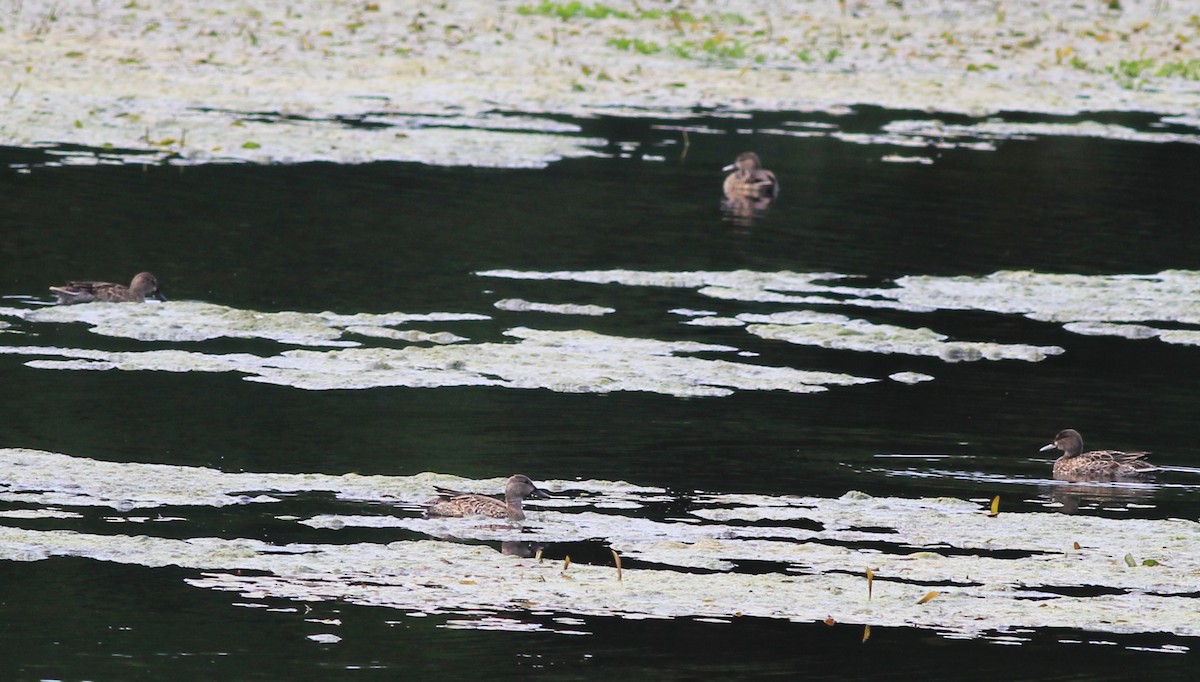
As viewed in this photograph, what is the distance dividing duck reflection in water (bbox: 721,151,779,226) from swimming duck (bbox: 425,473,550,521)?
38.2 feet

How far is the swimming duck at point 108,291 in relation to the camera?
49.5 ft

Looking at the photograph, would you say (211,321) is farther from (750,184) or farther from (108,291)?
(750,184)

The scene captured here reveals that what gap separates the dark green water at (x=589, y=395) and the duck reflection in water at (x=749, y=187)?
0.31 meters

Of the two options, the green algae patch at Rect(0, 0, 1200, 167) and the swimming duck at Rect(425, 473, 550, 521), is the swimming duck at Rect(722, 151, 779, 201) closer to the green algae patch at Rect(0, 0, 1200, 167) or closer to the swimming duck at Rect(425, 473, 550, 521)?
the green algae patch at Rect(0, 0, 1200, 167)

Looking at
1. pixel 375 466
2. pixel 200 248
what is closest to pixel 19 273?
pixel 200 248

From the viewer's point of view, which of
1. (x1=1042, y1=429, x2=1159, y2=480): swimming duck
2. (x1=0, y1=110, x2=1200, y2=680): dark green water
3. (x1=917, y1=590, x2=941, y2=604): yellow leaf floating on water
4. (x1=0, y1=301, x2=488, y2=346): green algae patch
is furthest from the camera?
(x1=0, y1=301, x2=488, y2=346): green algae patch

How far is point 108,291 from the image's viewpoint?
49.8 feet

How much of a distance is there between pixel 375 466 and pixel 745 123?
16.3m

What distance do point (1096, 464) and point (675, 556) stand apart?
300 cm

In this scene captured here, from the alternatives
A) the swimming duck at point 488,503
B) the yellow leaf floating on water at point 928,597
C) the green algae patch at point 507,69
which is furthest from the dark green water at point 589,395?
the green algae patch at point 507,69

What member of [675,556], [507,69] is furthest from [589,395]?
[507,69]

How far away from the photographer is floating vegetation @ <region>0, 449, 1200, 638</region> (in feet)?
28.8

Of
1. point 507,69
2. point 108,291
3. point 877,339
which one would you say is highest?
point 507,69

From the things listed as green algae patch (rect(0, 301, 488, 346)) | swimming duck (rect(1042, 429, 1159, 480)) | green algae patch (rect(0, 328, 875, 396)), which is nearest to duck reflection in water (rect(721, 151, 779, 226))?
green algae patch (rect(0, 301, 488, 346))
